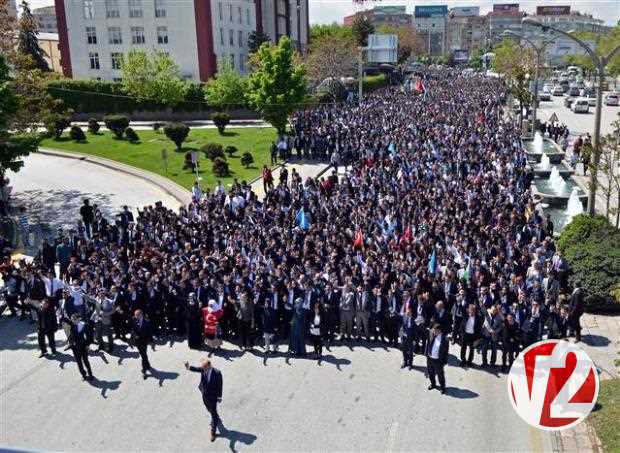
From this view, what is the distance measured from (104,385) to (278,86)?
97.4 ft

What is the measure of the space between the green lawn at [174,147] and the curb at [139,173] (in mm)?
451

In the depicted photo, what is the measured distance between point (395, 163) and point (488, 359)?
16012 mm

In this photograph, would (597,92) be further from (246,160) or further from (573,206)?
(246,160)

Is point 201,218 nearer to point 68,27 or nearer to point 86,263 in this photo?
point 86,263

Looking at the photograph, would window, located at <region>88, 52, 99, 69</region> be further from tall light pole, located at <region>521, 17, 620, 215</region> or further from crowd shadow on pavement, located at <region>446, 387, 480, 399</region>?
crowd shadow on pavement, located at <region>446, 387, 480, 399</region>

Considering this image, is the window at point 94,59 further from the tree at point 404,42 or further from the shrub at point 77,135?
the tree at point 404,42

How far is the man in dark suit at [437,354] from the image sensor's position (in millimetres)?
11086

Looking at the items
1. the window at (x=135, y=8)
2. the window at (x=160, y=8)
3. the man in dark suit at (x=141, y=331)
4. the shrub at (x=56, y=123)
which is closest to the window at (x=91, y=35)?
the window at (x=135, y=8)

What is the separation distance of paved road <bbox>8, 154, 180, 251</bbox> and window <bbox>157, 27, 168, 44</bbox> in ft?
93.2

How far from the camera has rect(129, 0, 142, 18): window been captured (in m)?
62.6

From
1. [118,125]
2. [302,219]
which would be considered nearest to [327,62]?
[118,125]

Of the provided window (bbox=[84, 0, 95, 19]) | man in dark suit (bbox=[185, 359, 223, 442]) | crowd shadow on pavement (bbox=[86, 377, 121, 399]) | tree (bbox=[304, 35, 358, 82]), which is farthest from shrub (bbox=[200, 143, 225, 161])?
window (bbox=[84, 0, 95, 19])

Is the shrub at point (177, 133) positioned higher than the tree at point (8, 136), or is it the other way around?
the tree at point (8, 136)

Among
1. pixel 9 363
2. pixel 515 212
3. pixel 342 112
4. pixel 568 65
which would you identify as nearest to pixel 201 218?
pixel 9 363
